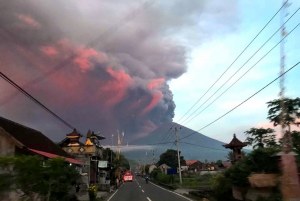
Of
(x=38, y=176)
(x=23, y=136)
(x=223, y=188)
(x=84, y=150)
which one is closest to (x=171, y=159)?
(x=84, y=150)

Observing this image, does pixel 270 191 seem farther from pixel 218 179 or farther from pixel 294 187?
pixel 294 187

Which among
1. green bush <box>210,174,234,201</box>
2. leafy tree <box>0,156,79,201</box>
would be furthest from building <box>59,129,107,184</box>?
leafy tree <box>0,156,79,201</box>

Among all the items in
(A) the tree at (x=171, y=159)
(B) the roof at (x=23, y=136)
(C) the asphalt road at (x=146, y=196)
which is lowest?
(C) the asphalt road at (x=146, y=196)

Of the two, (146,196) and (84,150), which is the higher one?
(84,150)

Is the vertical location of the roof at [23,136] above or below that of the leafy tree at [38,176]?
→ above

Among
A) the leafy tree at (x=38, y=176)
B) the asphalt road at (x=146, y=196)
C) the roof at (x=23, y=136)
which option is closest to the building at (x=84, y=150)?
the asphalt road at (x=146, y=196)

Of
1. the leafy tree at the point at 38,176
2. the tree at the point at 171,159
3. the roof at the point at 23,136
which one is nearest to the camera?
the leafy tree at the point at 38,176

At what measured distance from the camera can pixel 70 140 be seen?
204 ft

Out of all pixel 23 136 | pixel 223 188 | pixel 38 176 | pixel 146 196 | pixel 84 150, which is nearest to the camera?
pixel 38 176

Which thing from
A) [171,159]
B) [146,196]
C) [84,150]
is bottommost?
[146,196]

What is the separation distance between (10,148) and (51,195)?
5973 millimetres

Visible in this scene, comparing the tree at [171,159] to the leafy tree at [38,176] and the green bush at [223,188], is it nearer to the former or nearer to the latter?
the green bush at [223,188]

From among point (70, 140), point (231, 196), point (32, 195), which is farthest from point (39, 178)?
point (70, 140)

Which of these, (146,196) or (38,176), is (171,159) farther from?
(38,176)
